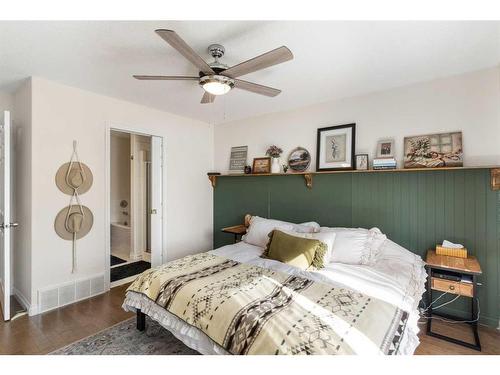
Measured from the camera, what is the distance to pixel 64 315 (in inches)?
97.0

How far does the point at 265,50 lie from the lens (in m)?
1.92

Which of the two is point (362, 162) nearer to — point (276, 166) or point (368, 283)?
point (276, 166)

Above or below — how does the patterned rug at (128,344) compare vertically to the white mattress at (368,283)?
below

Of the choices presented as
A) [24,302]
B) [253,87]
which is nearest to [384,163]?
[253,87]

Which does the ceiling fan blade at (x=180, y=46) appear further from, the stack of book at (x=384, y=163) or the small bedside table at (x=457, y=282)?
the small bedside table at (x=457, y=282)

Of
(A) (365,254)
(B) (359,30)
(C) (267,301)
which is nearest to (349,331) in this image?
(C) (267,301)

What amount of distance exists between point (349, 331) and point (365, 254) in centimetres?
120

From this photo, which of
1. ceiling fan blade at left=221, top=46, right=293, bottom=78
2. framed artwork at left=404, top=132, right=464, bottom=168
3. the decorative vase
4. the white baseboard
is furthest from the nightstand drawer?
the white baseboard

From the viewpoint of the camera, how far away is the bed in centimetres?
125

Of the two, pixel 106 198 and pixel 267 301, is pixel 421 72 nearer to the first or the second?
pixel 267 301

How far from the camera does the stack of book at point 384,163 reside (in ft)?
8.42

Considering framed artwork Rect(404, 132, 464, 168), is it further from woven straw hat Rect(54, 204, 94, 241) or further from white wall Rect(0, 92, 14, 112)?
white wall Rect(0, 92, 14, 112)

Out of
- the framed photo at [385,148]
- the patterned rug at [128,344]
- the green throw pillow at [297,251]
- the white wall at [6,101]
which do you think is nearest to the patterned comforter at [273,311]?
the green throw pillow at [297,251]

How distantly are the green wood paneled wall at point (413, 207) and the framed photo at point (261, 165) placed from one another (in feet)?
0.54
